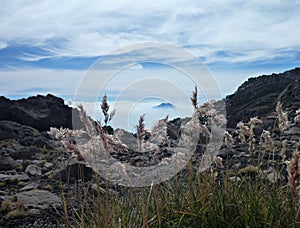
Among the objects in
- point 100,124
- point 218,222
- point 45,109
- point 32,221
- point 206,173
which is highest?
point 45,109

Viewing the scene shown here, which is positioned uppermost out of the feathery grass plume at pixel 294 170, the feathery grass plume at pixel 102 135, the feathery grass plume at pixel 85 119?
the feathery grass plume at pixel 85 119

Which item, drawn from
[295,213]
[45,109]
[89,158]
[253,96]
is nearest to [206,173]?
[295,213]

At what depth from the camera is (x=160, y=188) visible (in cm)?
438

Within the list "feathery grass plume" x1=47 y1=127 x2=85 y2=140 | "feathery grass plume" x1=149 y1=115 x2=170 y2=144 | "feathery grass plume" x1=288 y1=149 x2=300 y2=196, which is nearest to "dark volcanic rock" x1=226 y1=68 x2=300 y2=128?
"feathery grass plume" x1=149 y1=115 x2=170 y2=144

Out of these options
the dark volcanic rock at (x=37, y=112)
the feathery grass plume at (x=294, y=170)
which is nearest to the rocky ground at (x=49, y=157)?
the dark volcanic rock at (x=37, y=112)

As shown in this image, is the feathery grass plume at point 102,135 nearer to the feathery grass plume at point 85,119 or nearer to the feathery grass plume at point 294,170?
the feathery grass plume at point 85,119

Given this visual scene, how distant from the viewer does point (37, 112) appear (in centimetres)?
2433

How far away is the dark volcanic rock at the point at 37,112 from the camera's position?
76.0 feet

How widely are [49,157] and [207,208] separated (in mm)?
9652

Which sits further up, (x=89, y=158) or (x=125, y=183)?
(x=89, y=158)

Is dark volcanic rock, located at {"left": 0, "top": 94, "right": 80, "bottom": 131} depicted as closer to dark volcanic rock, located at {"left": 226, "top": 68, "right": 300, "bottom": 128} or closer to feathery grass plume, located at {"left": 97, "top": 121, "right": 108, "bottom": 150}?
dark volcanic rock, located at {"left": 226, "top": 68, "right": 300, "bottom": 128}

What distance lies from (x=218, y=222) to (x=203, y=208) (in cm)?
17

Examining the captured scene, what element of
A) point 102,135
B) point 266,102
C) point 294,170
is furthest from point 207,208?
point 266,102

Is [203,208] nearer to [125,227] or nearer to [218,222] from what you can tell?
[218,222]
